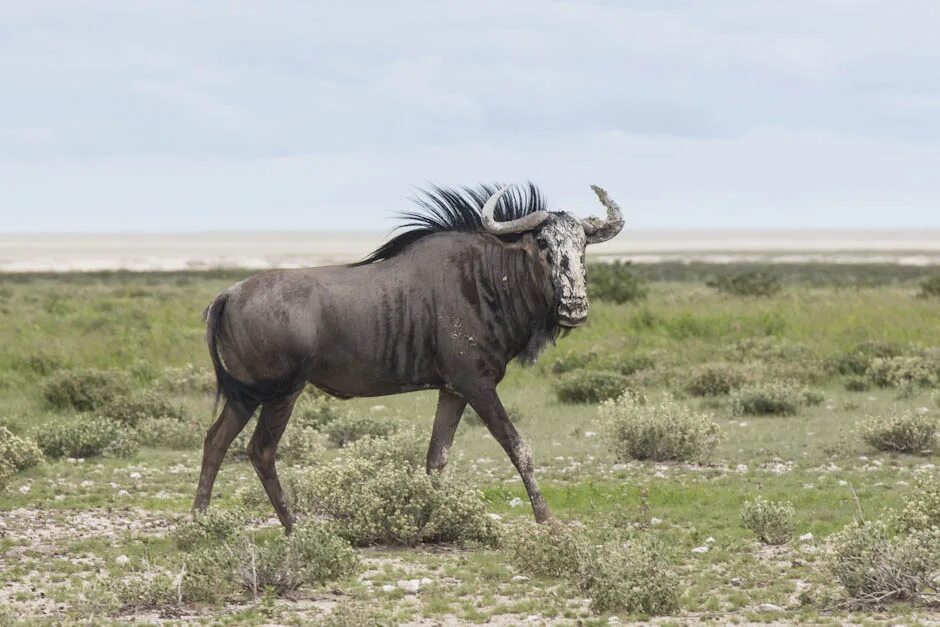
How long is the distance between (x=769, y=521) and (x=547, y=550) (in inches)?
79.1

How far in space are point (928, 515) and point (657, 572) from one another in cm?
258

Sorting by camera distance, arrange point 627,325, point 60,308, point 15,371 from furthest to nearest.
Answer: point 60,308 → point 627,325 → point 15,371

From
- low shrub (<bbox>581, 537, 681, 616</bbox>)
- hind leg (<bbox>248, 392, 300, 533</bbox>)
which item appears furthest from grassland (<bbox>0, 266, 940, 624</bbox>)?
hind leg (<bbox>248, 392, 300, 533</bbox>)

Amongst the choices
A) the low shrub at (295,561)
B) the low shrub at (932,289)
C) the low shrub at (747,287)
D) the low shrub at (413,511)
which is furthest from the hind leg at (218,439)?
the low shrub at (747,287)

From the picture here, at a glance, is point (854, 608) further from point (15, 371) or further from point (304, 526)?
point (15, 371)

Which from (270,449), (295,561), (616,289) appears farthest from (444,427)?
(616,289)

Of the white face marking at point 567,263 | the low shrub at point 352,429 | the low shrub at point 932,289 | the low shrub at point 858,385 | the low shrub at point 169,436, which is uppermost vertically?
the white face marking at point 567,263

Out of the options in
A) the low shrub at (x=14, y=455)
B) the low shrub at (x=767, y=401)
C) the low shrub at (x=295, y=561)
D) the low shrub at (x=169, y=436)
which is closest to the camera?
the low shrub at (x=295, y=561)

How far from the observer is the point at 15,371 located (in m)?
23.9

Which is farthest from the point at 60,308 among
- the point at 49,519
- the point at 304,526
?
the point at 304,526

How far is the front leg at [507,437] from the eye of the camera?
32.9ft

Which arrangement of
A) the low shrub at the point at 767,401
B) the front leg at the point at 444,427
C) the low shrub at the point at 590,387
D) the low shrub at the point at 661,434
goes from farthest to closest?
the low shrub at the point at 590,387
the low shrub at the point at 767,401
the low shrub at the point at 661,434
the front leg at the point at 444,427

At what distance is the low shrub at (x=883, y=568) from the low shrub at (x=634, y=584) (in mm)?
1061

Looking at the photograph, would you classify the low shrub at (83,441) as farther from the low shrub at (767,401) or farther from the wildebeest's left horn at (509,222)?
the low shrub at (767,401)
